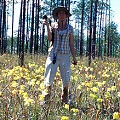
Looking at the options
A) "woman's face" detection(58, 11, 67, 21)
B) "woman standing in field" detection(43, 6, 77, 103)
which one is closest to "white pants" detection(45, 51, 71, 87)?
"woman standing in field" detection(43, 6, 77, 103)

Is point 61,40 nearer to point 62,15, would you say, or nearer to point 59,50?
point 59,50

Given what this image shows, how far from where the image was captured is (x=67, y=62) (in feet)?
16.4

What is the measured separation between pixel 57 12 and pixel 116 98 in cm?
184

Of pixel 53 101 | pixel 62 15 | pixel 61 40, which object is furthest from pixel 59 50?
pixel 53 101

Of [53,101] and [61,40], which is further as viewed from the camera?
[61,40]

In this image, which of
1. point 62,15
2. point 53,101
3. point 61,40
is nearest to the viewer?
point 53,101

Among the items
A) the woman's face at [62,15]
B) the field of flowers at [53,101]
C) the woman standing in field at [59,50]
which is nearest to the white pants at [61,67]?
the woman standing in field at [59,50]

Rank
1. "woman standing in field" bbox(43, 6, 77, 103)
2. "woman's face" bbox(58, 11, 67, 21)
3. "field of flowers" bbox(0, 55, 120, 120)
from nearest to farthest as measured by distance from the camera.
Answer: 1. "field of flowers" bbox(0, 55, 120, 120)
2. "woman's face" bbox(58, 11, 67, 21)
3. "woman standing in field" bbox(43, 6, 77, 103)

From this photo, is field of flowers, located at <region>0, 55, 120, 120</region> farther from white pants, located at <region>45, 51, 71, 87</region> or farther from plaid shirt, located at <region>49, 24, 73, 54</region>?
plaid shirt, located at <region>49, 24, 73, 54</region>

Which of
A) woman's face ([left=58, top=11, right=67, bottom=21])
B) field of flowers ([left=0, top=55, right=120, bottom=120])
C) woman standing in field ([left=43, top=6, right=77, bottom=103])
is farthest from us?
woman standing in field ([left=43, top=6, right=77, bottom=103])

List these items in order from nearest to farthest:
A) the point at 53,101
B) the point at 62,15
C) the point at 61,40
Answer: the point at 53,101, the point at 62,15, the point at 61,40

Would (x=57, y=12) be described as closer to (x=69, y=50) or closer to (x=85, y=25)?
(x=69, y=50)

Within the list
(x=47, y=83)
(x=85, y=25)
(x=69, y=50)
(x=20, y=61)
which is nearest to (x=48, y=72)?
(x=47, y=83)

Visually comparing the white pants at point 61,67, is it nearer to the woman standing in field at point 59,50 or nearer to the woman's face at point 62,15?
the woman standing in field at point 59,50
